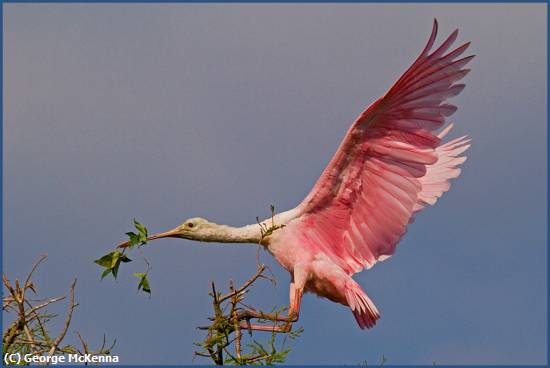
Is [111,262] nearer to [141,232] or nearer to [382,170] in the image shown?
[141,232]

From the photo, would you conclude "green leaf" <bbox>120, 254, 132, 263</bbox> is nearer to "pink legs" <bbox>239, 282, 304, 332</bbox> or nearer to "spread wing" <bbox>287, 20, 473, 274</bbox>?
"pink legs" <bbox>239, 282, 304, 332</bbox>

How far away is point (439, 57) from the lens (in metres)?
7.65

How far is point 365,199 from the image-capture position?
8.16 meters

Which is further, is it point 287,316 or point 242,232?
point 242,232

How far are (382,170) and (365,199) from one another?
12.0 inches

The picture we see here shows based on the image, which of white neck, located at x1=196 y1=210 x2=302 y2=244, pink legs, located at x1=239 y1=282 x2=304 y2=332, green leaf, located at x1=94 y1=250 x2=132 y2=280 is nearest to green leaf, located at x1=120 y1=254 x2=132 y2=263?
green leaf, located at x1=94 y1=250 x2=132 y2=280

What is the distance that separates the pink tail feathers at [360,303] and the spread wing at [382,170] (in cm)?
39

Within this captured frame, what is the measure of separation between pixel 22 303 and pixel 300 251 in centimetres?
287

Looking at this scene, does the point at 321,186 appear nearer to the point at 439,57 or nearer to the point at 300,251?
the point at 300,251

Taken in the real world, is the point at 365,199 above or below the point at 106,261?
above

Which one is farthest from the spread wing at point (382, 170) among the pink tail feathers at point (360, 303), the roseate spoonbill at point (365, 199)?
the pink tail feathers at point (360, 303)

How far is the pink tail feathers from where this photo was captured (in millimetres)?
7789

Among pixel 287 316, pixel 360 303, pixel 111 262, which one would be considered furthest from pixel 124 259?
pixel 360 303

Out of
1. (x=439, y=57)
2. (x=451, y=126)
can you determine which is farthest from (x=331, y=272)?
(x=451, y=126)
